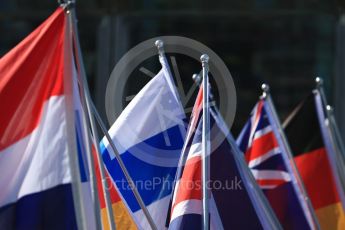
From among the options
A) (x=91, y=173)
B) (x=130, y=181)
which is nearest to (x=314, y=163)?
(x=130, y=181)

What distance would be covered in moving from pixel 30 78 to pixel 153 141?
1.59 metres

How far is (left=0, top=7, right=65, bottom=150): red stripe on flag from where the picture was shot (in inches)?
265

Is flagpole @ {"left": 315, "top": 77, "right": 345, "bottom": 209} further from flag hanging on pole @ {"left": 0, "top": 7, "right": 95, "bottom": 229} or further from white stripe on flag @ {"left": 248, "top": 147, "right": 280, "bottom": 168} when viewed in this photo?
flag hanging on pole @ {"left": 0, "top": 7, "right": 95, "bottom": 229}

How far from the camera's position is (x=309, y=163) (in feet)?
34.4

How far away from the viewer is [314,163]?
10422 mm

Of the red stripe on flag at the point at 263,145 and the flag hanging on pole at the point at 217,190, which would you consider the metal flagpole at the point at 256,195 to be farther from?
the red stripe on flag at the point at 263,145

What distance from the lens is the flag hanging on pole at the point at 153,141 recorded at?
26.5ft

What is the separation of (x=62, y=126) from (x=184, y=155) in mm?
1363

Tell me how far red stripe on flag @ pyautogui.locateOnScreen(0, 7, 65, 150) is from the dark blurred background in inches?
317

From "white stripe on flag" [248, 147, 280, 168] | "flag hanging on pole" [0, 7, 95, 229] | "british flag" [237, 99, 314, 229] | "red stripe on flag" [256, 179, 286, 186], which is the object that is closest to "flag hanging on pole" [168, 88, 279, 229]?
"flag hanging on pole" [0, 7, 95, 229]

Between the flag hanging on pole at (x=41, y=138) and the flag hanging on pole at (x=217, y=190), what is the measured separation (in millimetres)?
1032

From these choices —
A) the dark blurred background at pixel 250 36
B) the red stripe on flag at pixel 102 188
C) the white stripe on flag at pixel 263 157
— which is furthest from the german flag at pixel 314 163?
the dark blurred background at pixel 250 36

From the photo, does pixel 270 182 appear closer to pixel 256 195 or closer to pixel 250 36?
pixel 256 195

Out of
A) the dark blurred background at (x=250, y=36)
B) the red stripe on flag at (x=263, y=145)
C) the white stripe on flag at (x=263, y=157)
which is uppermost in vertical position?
the dark blurred background at (x=250, y=36)
